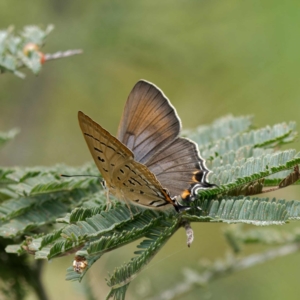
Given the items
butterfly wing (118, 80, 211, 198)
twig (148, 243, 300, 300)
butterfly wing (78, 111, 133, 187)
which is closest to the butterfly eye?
butterfly wing (78, 111, 133, 187)

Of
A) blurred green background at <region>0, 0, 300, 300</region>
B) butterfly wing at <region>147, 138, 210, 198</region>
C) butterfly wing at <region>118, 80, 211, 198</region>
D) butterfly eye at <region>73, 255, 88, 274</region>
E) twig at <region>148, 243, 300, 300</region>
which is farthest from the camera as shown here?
blurred green background at <region>0, 0, 300, 300</region>

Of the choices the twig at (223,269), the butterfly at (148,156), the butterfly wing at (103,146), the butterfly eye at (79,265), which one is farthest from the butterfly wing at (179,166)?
the twig at (223,269)

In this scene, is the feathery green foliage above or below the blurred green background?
below

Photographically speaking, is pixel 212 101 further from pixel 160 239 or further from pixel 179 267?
pixel 160 239

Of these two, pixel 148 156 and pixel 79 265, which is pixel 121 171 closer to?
pixel 148 156

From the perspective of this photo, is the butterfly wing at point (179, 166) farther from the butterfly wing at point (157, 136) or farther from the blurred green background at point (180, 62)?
the blurred green background at point (180, 62)

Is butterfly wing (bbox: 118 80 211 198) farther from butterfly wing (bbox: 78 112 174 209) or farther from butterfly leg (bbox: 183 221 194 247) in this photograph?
butterfly leg (bbox: 183 221 194 247)

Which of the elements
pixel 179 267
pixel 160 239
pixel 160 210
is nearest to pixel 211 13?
pixel 179 267
